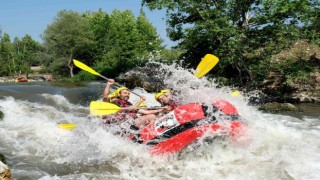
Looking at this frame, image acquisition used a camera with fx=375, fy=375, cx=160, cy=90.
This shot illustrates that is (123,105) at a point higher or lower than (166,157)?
higher

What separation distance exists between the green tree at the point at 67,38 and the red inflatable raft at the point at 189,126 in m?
29.6

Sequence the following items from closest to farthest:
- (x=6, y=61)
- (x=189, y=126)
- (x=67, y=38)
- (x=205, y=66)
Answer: (x=189, y=126) < (x=205, y=66) < (x=67, y=38) < (x=6, y=61)

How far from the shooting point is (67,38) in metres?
34.5

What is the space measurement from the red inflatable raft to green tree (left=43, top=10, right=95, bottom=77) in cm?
2959

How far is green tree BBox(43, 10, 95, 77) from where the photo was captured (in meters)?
34.5

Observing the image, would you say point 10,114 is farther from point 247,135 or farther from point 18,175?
point 247,135

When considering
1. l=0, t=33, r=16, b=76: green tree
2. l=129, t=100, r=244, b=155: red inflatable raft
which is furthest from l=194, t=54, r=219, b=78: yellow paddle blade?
l=0, t=33, r=16, b=76: green tree

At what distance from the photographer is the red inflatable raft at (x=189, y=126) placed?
587 centimetres

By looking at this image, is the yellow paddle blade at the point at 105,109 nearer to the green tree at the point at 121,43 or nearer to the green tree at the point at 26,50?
the green tree at the point at 121,43

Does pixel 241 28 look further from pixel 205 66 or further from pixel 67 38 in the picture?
pixel 67 38

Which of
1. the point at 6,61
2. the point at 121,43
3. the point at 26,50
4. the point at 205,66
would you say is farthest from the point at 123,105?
the point at 26,50

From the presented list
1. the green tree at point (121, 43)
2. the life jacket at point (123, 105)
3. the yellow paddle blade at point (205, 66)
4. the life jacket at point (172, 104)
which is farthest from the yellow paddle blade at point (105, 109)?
the green tree at point (121, 43)

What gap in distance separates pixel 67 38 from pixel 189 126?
3043 centimetres

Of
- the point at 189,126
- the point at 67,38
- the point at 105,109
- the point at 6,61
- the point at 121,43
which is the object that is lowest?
the point at 6,61
